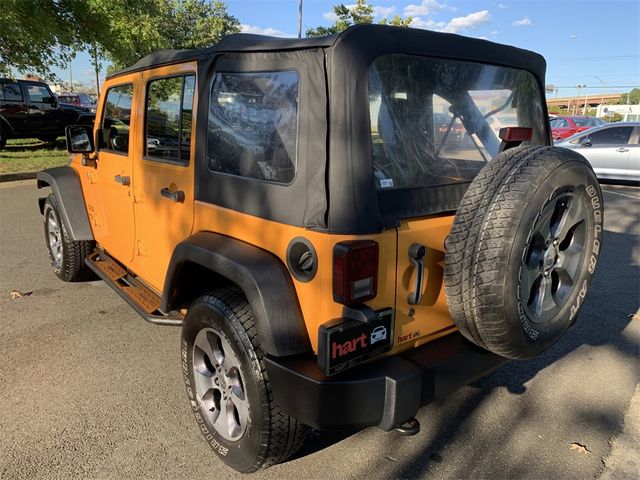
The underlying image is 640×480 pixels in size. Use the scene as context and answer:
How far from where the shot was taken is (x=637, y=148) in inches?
428

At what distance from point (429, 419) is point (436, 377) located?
874mm

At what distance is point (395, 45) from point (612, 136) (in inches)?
455

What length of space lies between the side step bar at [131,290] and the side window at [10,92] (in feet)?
43.9

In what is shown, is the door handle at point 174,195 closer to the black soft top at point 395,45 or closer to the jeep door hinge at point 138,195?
the jeep door hinge at point 138,195

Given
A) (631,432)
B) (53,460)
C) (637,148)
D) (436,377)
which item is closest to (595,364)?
(631,432)

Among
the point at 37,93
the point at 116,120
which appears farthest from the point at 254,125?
the point at 37,93

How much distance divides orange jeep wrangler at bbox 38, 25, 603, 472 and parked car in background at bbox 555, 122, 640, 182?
1008 cm

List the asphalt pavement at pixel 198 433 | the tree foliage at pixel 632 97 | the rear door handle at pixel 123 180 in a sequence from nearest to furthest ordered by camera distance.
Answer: the asphalt pavement at pixel 198 433 < the rear door handle at pixel 123 180 < the tree foliage at pixel 632 97

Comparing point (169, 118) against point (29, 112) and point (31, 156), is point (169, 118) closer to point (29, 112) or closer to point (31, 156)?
point (31, 156)

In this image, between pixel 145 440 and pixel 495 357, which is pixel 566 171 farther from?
pixel 145 440

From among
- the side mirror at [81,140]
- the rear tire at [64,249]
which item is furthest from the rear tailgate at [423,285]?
the rear tire at [64,249]

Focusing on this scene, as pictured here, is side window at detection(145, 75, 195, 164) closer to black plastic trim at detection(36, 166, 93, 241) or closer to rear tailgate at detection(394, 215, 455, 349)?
rear tailgate at detection(394, 215, 455, 349)

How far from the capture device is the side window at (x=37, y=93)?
1522 cm

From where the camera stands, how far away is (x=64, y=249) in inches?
176
